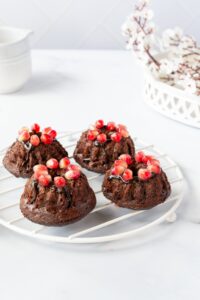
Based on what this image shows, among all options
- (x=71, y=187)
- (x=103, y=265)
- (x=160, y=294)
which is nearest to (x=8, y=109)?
(x=71, y=187)

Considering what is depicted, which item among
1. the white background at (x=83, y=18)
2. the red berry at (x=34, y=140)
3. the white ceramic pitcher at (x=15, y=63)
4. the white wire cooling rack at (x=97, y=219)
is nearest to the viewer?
the white wire cooling rack at (x=97, y=219)

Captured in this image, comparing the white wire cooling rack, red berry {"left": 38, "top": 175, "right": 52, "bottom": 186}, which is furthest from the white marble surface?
red berry {"left": 38, "top": 175, "right": 52, "bottom": 186}

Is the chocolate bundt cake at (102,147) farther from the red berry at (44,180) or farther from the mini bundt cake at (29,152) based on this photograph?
the red berry at (44,180)

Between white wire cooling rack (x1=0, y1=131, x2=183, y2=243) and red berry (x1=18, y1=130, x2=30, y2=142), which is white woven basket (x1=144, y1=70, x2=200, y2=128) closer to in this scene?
white wire cooling rack (x1=0, y1=131, x2=183, y2=243)

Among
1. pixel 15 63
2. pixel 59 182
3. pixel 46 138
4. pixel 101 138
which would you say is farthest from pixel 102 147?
pixel 15 63

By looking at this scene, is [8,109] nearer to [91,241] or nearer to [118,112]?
[118,112]

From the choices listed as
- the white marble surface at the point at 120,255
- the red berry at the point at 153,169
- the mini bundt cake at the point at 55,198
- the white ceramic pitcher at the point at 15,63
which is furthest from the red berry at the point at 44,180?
the white ceramic pitcher at the point at 15,63

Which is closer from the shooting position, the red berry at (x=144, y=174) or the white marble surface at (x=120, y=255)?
the white marble surface at (x=120, y=255)
